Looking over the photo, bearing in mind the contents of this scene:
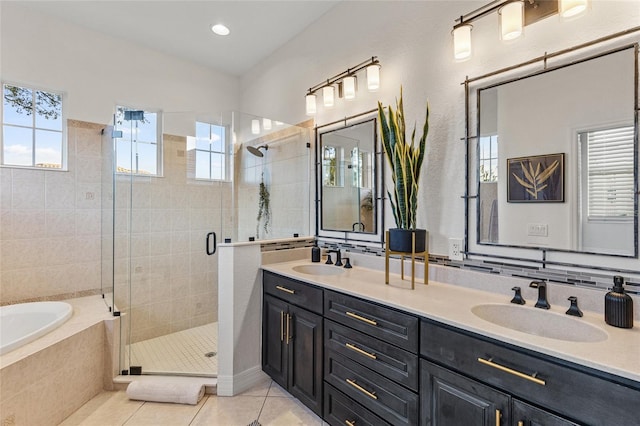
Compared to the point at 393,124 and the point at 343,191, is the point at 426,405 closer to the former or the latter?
the point at 393,124

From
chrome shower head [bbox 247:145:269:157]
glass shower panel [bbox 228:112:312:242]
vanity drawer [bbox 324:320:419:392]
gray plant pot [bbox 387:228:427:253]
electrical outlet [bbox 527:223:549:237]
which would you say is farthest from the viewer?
chrome shower head [bbox 247:145:269:157]

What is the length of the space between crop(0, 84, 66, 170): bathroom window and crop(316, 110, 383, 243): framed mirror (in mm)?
2408

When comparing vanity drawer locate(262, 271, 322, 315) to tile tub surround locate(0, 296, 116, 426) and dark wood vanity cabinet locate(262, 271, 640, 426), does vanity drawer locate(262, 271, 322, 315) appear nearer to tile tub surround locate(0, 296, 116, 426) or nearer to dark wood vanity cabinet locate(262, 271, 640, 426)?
dark wood vanity cabinet locate(262, 271, 640, 426)

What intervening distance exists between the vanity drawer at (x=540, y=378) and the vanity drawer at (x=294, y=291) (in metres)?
0.75

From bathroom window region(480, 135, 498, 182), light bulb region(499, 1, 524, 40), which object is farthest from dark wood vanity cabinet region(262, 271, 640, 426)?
light bulb region(499, 1, 524, 40)

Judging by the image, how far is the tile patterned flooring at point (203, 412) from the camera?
188cm


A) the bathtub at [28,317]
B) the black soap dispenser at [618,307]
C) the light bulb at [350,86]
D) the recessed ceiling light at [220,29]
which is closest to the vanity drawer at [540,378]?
the black soap dispenser at [618,307]

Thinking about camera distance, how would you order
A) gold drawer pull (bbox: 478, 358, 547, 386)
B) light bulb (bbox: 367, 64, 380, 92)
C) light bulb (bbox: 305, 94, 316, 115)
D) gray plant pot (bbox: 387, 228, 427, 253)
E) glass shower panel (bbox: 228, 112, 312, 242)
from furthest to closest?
glass shower panel (bbox: 228, 112, 312, 242) < light bulb (bbox: 305, 94, 316, 115) < light bulb (bbox: 367, 64, 380, 92) < gray plant pot (bbox: 387, 228, 427, 253) < gold drawer pull (bbox: 478, 358, 547, 386)

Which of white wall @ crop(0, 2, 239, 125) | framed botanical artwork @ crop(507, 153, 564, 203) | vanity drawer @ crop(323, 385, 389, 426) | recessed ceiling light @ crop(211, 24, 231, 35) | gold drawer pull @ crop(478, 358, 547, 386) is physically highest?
recessed ceiling light @ crop(211, 24, 231, 35)

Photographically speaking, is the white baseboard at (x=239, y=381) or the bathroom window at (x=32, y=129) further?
the bathroom window at (x=32, y=129)

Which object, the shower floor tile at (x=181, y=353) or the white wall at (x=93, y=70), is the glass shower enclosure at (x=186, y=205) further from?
the white wall at (x=93, y=70)

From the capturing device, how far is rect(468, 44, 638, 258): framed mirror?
48.8 inches

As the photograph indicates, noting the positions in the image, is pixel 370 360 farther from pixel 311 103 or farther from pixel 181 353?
pixel 311 103

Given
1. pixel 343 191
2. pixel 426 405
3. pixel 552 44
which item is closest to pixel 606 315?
pixel 426 405
